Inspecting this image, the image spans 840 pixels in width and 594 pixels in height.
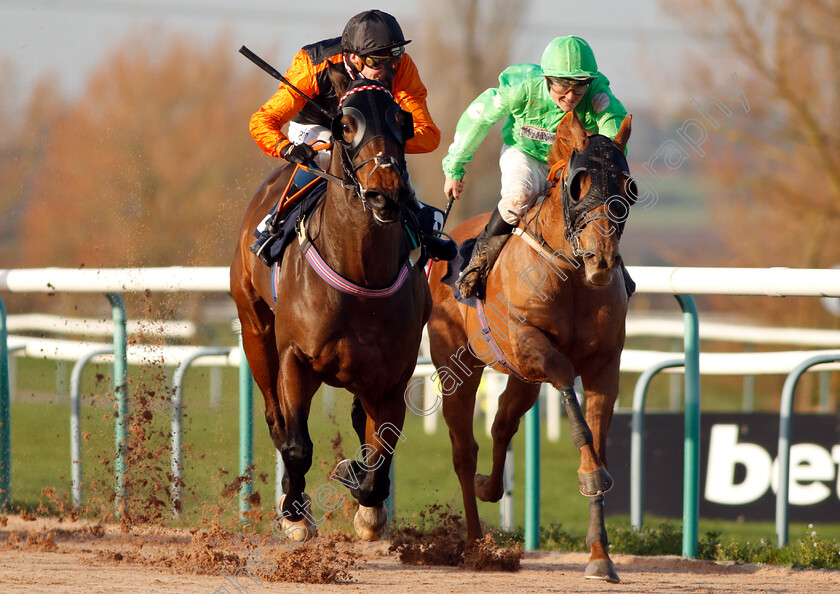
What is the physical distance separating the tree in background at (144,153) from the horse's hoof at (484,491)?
1658cm

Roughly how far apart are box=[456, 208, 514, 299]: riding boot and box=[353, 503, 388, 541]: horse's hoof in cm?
117

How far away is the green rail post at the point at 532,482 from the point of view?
5.60 meters

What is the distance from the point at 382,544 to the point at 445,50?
73.6 ft

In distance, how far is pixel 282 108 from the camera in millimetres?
4848

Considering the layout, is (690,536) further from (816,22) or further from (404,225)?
(816,22)

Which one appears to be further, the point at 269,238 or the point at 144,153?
the point at 144,153

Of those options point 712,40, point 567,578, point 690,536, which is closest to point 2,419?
point 567,578

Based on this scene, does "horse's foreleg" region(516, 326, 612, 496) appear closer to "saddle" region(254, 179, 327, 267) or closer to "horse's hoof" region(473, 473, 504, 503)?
"horse's hoof" region(473, 473, 504, 503)

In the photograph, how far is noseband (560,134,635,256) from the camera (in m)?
4.48

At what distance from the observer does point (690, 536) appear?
5.26m

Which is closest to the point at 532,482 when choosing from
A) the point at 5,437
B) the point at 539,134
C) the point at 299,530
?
the point at 299,530

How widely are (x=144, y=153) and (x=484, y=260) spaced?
66.2 feet

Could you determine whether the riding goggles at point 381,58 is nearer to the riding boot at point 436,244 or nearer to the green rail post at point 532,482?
the riding boot at point 436,244

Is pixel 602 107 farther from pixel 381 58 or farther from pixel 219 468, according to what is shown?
pixel 219 468
